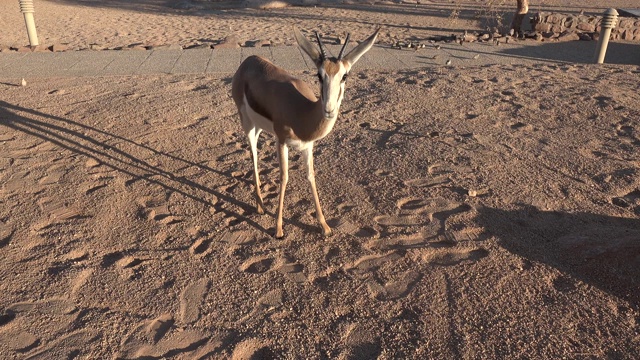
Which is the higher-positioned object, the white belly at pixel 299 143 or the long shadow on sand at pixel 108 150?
the white belly at pixel 299 143

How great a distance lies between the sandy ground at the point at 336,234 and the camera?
2742 mm

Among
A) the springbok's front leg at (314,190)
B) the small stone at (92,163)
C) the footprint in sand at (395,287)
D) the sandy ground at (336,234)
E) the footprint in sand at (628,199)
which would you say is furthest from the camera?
the small stone at (92,163)

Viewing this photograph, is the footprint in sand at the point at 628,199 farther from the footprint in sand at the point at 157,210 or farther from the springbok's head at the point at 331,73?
the footprint in sand at the point at 157,210

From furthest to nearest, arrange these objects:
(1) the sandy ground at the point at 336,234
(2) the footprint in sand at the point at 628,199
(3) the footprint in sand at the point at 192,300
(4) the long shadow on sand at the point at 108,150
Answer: (4) the long shadow on sand at the point at 108,150, (2) the footprint in sand at the point at 628,199, (3) the footprint in sand at the point at 192,300, (1) the sandy ground at the point at 336,234

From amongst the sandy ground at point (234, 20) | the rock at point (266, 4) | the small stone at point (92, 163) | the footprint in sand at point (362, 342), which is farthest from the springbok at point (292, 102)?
the rock at point (266, 4)

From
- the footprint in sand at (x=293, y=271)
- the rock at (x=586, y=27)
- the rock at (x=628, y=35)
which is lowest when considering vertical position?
the footprint in sand at (x=293, y=271)

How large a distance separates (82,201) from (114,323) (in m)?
1.74

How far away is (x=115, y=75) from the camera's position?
301 inches

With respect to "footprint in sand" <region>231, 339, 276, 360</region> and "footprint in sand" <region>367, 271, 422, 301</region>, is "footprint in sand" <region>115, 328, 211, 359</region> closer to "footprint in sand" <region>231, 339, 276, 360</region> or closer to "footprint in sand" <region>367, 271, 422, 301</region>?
"footprint in sand" <region>231, 339, 276, 360</region>

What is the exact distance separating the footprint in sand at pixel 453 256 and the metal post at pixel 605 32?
705 centimetres

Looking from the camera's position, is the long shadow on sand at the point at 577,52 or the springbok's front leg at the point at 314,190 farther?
the long shadow on sand at the point at 577,52

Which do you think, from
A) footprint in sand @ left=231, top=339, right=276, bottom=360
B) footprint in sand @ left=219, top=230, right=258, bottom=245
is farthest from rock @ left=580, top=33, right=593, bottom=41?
footprint in sand @ left=231, top=339, right=276, bottom=360

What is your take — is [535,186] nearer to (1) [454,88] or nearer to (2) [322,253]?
(2) [322,253]

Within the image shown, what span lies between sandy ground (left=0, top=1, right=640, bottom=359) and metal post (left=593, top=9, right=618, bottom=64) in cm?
244
